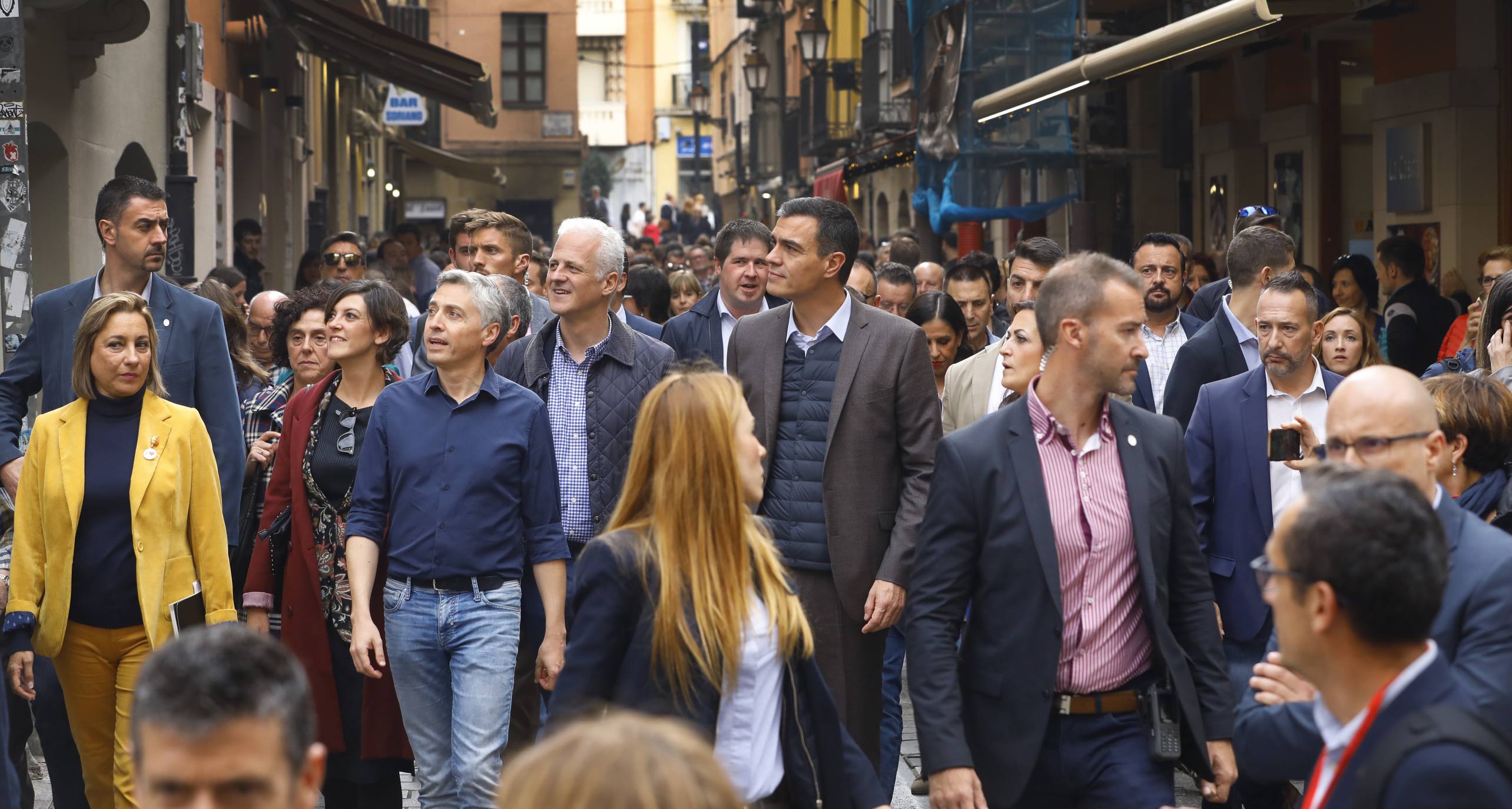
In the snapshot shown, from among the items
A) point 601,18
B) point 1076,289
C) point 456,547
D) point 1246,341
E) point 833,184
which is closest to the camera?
point 1076,289

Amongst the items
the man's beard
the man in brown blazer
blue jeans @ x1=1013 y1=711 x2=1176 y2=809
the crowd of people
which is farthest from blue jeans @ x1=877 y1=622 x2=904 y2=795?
blue jeans @ x1=1013 y1=711 x2=1176 y2=809

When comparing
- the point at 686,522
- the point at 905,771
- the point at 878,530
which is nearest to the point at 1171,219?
the point at 905,771

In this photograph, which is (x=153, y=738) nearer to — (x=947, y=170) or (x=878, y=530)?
(x=878, y=530)

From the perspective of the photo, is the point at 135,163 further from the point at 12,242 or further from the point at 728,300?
the point at 728,300

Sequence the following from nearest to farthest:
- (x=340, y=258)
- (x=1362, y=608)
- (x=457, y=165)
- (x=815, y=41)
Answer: (x=1362, y=608) < (x=340, y=258) < (x=815, y=41) < (x=457, y=165)

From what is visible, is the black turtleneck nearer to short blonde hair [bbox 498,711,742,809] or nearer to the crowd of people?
the crowd of people

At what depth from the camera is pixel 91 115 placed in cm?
1151

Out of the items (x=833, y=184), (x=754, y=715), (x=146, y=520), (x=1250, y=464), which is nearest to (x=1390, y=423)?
(x=754, y=715)

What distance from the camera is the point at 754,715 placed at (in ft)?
12.4

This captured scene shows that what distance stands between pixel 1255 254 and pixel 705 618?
458cm

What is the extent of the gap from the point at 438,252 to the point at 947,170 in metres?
7.08

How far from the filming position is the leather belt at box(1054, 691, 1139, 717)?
4305mm

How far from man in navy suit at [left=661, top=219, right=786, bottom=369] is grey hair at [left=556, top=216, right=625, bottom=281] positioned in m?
0.99

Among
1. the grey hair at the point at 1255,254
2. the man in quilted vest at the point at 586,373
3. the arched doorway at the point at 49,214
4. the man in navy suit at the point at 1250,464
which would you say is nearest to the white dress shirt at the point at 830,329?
the man in quilted vest at the point at 586,373
